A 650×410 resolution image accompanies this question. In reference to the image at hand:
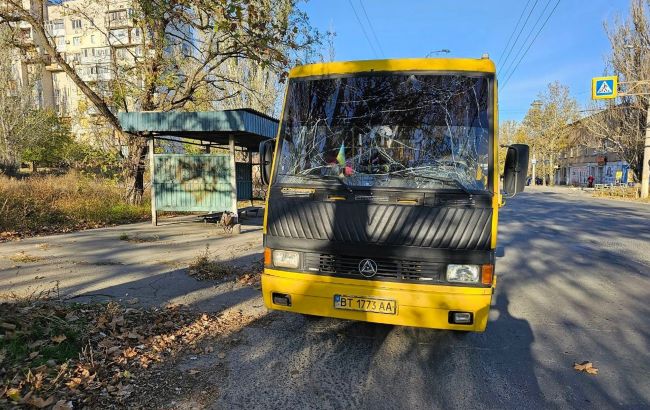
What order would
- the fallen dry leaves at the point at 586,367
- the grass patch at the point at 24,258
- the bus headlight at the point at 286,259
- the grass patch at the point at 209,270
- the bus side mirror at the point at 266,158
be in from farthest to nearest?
the grass patch at the point at 24,258 < the grass patch at the point at 209,270 < the bus side mirror at the point at 266,158 < the bus headlight at the point at 286,259 < the fallen dry leaves at the point at 586,367

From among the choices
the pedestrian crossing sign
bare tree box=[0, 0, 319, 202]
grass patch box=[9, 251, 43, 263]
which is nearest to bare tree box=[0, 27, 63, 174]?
bare tree box=[0, 0, 319, 202]

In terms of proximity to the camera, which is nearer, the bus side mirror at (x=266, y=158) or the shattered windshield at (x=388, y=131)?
the shattered windshield at (x=388, y=131)

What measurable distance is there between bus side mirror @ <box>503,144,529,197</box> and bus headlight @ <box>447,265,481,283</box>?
88 cm

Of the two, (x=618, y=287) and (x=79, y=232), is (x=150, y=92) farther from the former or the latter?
(x=618, y=287)

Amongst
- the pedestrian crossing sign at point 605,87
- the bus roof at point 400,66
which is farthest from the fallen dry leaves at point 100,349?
the pedestrian crossing sign at point 605,87

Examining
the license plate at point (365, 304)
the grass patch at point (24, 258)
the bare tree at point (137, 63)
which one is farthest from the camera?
the bare tree at point (137, 63)

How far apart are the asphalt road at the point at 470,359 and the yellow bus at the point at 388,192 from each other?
18.6 inches

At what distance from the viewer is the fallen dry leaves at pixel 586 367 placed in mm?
3761

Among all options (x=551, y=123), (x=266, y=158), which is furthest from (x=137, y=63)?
(x=551, y=123)

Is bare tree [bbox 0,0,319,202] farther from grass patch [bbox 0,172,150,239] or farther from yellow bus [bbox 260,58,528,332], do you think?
yellow bus [bbox 260,58,528,332]

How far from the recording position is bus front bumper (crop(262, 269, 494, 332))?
3553 millimetres

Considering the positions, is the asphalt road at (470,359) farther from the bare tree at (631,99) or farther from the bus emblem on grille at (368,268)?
the bare tree at (631,99)

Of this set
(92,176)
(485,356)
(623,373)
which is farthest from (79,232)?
(623,373)

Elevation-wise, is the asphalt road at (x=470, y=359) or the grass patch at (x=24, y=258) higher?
the grass patch at (x=24, y=258)
